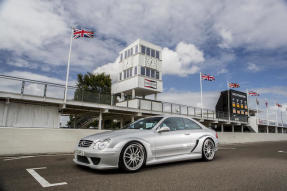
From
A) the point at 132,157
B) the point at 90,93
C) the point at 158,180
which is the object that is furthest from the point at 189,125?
the point at 90,93

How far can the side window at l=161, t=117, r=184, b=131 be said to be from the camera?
570cm

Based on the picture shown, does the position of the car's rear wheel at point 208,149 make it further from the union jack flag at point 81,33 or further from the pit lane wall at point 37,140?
the union jack flag at point 81,33

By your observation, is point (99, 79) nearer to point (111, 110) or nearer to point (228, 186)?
point (111, 110)

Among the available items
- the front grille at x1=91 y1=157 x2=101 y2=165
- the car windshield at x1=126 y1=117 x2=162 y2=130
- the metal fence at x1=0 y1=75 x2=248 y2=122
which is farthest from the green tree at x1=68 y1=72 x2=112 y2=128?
the front grille at x1=91 y1=157 x2=101 y2=165

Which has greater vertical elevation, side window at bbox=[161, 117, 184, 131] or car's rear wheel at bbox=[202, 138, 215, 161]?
side window at bbox=[161, 117, 184, 131]

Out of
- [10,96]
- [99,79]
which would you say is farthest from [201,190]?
[99,79]

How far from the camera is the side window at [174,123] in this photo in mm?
5696

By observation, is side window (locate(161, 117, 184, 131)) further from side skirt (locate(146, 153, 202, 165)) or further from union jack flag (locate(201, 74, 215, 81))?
Result: union jack flag (locate(201, 74, 215, 81))

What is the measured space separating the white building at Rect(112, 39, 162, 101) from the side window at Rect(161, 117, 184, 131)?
1911 cm

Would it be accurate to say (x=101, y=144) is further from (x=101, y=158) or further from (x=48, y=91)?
(x=48, y=91)

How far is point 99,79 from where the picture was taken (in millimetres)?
39438

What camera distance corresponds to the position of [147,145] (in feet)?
15.9

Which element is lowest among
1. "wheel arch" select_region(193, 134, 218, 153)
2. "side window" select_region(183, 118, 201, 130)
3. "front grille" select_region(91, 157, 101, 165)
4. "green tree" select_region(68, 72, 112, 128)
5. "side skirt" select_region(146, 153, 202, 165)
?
"side skirt" select_region(146, 153, 202, 165)

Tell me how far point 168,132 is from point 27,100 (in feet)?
44.8
